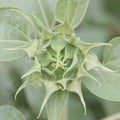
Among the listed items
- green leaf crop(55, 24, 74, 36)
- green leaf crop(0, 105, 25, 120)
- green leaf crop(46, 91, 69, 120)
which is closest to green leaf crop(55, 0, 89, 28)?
green leaf crop(55, 24, 74, 36)

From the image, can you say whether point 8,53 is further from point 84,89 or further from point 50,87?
point 84,89

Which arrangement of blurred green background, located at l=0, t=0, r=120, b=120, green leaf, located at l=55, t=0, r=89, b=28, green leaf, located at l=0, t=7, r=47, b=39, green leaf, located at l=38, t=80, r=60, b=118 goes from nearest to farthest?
green leaf, located at l=38, t=80, r=60, b=118 < green leaf, located at l=55, t=0, r=89, b=28 < green leaf, located at l=0, t=7, r=47, b=39 < blurred green background, located at l=0, t=0, r=120, b=120

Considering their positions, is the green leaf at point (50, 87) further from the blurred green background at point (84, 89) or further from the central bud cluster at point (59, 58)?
the blurred green background at point (84, 89)

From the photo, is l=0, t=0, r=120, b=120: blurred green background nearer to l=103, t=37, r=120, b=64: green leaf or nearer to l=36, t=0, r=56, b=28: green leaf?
l=36, t=0, r=56, b=28: green leaf

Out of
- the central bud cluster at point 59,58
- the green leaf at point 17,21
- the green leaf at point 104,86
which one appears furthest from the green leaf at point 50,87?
the green leaf at point 17,21

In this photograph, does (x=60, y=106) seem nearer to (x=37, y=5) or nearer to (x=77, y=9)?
(x=77, y=9)

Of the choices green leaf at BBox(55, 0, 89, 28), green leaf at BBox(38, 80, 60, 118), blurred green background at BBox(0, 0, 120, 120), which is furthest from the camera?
blurred green background at BBox(0, 0, 120, 120)

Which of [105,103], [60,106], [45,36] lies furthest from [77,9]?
[105,103]
